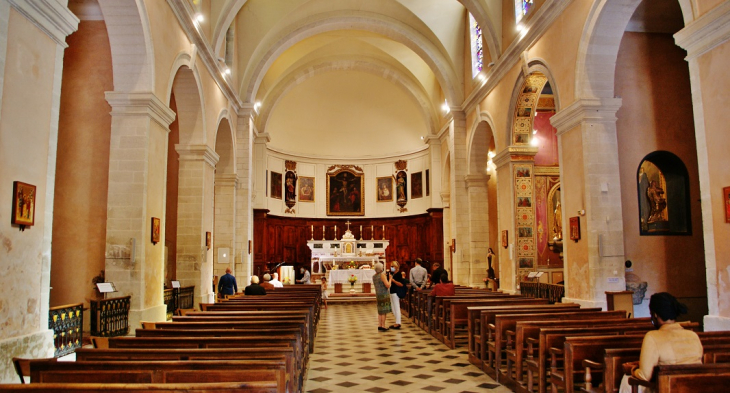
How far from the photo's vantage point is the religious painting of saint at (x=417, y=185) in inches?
1078

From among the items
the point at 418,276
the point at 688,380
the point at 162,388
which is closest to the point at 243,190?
the point at 418,276

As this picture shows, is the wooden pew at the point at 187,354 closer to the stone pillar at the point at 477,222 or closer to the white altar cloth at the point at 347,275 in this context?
the stone pillar at the point at 477,222

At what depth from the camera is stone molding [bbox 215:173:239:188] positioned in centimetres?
1858

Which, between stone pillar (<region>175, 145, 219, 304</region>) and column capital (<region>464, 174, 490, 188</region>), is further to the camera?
column capital (<region>464, 174, 490, 188</region>)

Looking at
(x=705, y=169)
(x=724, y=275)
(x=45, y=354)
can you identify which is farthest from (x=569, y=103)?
(x=45, y=354)

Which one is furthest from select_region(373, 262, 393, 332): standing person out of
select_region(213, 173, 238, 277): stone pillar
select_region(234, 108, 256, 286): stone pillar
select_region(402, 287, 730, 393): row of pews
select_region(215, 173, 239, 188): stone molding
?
select_region(234, 108, 256, 286): stone pillar

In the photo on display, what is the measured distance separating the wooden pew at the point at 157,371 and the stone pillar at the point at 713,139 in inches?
238

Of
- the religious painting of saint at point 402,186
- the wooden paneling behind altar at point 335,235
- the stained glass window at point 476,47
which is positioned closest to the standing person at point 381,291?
the stained glass window at point 476,47

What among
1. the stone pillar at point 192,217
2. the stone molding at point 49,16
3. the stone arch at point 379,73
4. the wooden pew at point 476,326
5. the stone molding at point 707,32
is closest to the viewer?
the stone molding at point 49,16

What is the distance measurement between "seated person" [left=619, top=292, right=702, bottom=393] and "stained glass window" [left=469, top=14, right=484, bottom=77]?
15.4 meters

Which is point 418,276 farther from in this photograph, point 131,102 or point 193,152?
point 131,102

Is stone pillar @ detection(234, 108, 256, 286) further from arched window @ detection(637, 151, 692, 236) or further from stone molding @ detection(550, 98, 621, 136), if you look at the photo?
arched window @ detection(637, 151, 692, 236)

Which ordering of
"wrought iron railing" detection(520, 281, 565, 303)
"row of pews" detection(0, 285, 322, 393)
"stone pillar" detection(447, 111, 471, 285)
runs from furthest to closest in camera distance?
"stone pillar" detection(447, 111, 471, 285), "wrought iron railing" detection(520, 281, 565, 303), "row of pews" detection(0, 285, 322, 393)

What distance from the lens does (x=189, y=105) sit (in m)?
13.6
